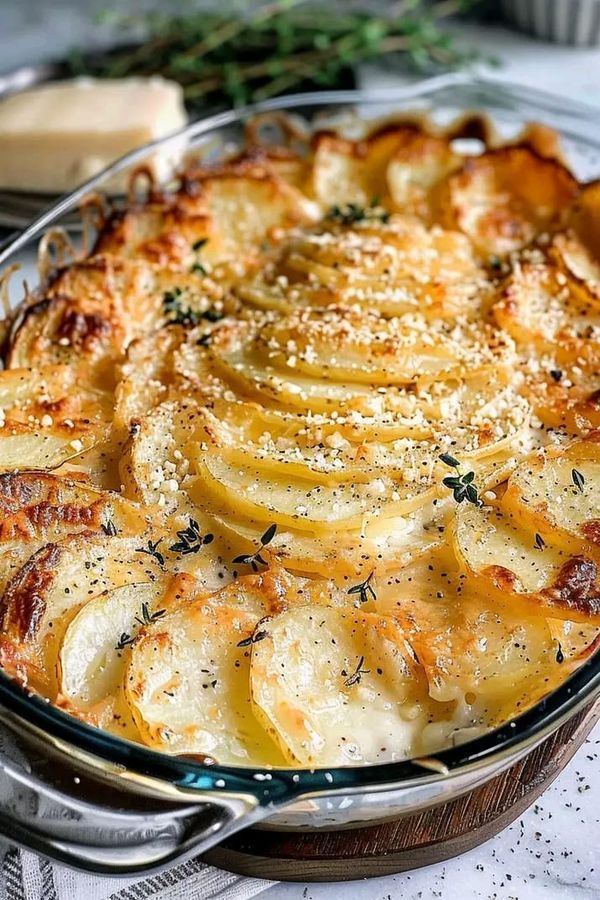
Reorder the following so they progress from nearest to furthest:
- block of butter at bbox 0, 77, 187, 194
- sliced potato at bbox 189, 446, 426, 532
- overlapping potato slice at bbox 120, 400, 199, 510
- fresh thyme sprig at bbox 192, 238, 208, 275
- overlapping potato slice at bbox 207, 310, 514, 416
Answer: sliced potato at bbox 189, 446, 426, 532 → overlapping potato slice at bbox 120, 400, 199, 510 → overlapping potato slice at bbox 207, 310, 514, 416 → fresh thyme sprig at bbox 192, 238, 208, 275 → block of butter at bbox 0, 77, 187, 194

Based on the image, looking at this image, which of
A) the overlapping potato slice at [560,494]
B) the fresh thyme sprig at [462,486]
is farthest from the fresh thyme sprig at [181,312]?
the overlapping potato slice at [560,494]

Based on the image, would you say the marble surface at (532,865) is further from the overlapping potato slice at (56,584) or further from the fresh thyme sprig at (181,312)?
the fresh thyme sprig at (181,312)

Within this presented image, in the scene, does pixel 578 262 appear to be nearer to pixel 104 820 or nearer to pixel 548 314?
pixel 548 314

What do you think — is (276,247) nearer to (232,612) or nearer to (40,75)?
(232,612)

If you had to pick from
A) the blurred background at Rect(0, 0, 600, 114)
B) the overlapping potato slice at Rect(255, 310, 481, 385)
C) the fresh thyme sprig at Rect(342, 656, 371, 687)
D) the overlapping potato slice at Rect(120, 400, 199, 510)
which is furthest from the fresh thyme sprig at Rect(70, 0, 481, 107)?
the fresh thyme sprig at Rect(342, 656, 371, 687)

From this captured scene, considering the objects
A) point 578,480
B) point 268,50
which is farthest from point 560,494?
point 268,50

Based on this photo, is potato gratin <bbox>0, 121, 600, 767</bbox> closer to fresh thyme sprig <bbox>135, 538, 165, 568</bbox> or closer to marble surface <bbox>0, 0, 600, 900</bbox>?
fresh thyme sprig <bbox>135, 538, 165, 568</bbox>
